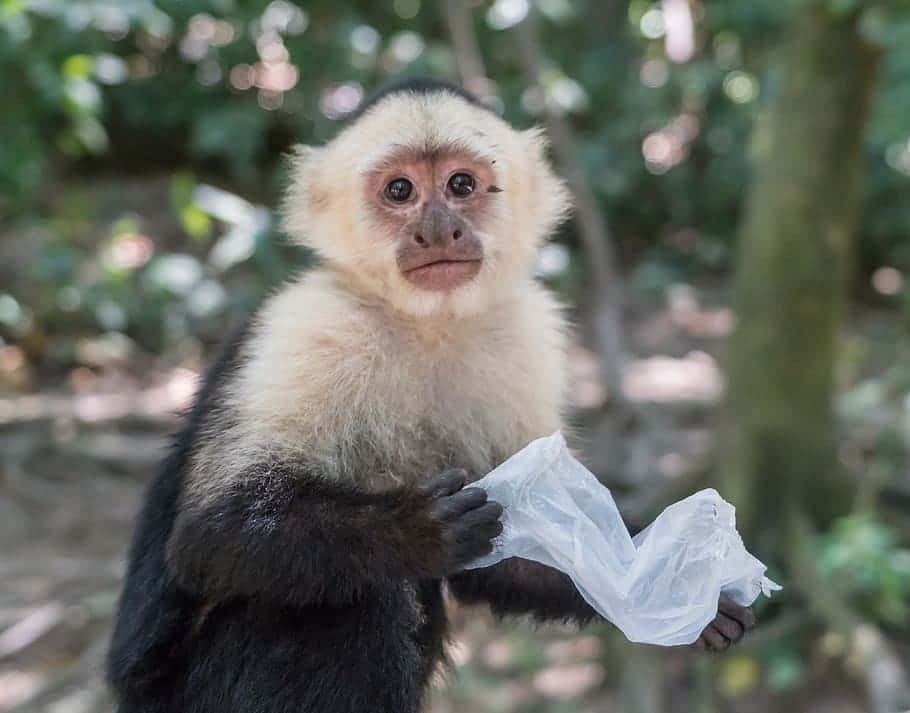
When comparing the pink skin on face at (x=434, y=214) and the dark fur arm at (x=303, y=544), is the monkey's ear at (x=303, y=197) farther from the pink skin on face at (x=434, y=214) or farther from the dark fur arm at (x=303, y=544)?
the dark fur arm at (x=303, y=544)

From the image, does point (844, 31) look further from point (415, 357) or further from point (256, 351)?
point (256, 351)

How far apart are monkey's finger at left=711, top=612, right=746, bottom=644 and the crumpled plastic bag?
0.27 ft

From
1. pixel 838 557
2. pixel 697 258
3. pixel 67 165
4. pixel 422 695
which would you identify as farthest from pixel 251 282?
pixel 422 695

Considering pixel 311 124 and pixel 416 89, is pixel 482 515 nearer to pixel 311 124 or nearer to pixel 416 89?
pixel 416 89

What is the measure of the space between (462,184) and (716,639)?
35.7 inches

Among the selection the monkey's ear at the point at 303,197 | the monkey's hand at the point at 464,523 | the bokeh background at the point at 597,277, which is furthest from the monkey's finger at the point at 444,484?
the bokeh background at the point at 597,277

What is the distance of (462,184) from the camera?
187 cm

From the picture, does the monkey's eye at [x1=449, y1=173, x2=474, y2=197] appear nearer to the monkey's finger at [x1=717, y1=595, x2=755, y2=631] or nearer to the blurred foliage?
the monkey's finger at [x1=717, y1=595, x2=755, y2=631]

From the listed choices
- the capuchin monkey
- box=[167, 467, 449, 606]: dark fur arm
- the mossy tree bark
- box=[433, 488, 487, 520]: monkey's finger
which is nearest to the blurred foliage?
the mossy tree bark

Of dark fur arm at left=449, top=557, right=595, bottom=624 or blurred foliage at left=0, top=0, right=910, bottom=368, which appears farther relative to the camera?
blurred foliage at left=0, top=0, right=910, bottom=368

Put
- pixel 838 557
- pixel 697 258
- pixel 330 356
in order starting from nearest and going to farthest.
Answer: pixel 330 356
pixel 838 557
pixel 697 258

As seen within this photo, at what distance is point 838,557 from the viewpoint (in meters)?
2.73

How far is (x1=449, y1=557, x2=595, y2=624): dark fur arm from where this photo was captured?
1845 mm

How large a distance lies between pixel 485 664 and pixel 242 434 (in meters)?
2.16
